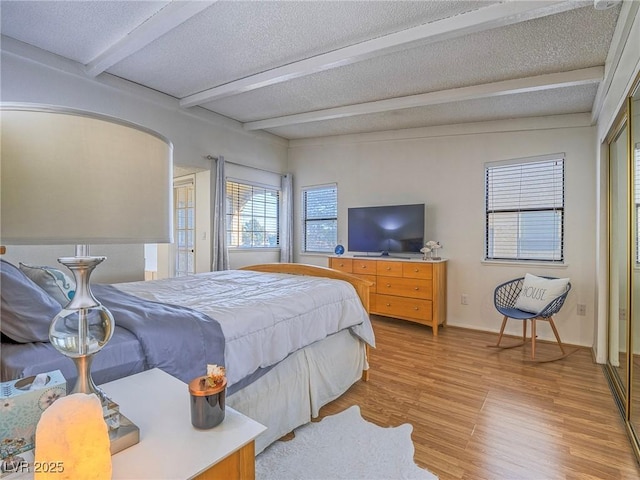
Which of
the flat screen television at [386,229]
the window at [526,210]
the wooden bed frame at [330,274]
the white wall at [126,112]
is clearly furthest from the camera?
the flat screen television at [386,229]

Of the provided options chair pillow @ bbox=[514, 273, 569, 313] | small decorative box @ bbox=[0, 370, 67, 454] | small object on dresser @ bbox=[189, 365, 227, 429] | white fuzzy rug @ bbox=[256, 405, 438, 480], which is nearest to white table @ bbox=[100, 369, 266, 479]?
small object on dresser @ bbox=[189, 365, 227, 429]

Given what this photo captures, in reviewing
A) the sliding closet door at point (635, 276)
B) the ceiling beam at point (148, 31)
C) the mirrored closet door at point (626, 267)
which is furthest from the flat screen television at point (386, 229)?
the ceiling beam at point (148, 31)

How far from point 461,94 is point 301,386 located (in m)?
3.12

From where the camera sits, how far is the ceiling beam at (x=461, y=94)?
289cm

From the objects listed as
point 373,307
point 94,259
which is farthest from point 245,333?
point 373,307

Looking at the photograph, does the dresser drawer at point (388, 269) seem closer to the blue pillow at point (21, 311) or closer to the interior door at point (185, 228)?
the interior door at point (185, 228)

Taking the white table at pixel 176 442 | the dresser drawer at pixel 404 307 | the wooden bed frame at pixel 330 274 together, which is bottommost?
the dresser drawer at pixel 404 307

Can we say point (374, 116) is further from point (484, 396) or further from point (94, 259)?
point (94, 259)

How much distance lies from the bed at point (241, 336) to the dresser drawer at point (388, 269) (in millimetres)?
1731

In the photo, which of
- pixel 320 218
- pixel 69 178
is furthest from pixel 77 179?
pixel 320 218

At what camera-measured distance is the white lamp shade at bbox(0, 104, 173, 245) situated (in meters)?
0.56

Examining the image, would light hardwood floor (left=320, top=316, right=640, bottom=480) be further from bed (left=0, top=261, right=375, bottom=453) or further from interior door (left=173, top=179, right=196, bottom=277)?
interior door (left=173, top=179, right=196, bottom=277)

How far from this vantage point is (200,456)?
0.76 m

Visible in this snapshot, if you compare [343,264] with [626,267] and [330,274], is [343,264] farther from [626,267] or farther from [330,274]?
[626,267]
